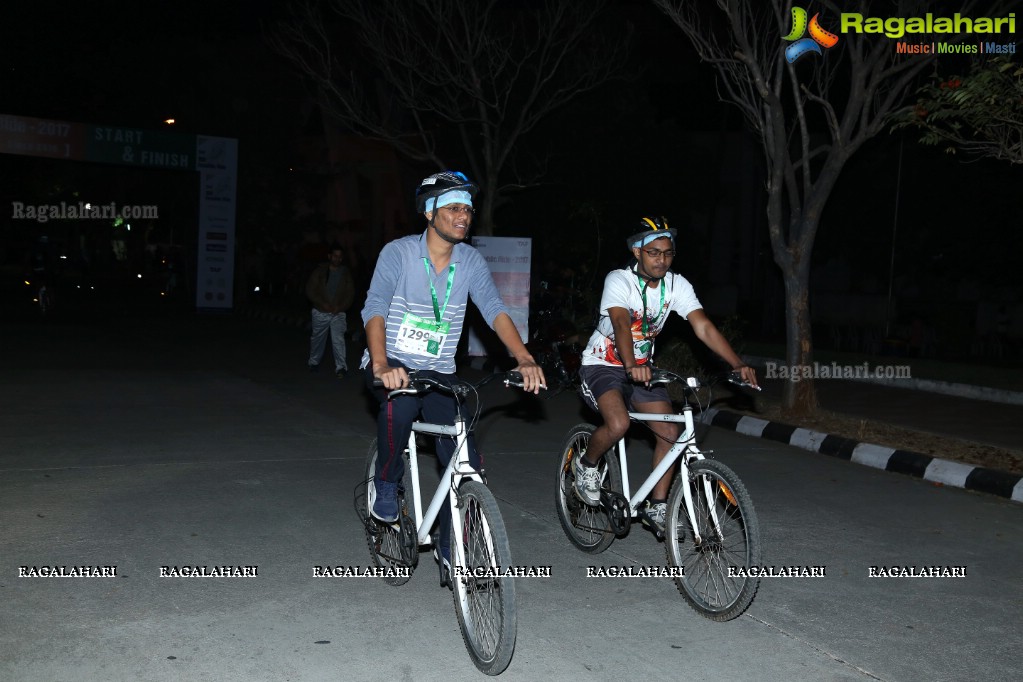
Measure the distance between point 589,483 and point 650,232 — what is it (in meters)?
1.40

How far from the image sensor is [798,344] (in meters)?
11.4

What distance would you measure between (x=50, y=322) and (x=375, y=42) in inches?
364

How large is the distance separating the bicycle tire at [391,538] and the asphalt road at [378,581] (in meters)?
0.13

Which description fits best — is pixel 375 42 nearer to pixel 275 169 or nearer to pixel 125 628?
pixel 275 169

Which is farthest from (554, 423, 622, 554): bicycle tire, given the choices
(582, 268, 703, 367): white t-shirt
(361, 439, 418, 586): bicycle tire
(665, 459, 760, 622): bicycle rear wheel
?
(361, 439, 418, 586): bicycle tire

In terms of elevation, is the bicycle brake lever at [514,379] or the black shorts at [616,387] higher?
the bicycle brake lever at [514,379]

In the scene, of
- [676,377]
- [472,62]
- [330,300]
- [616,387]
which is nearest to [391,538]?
[616,387]

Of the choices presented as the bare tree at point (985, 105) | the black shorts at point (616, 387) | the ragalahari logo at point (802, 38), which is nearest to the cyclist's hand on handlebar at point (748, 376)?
the black shorts at point (616, 387)

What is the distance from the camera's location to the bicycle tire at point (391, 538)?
16.6 feet

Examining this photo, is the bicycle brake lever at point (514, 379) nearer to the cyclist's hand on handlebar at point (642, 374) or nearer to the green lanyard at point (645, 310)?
the cyclist's hand on handlebar at point (642, 374)

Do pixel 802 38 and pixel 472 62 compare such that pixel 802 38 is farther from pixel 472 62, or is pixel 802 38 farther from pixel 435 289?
pixel 472 62

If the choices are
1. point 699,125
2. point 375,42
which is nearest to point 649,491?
point 375,42

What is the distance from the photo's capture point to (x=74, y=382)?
1315 centimetres

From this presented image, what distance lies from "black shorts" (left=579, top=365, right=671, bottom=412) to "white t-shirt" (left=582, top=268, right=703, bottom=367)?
73 mm
